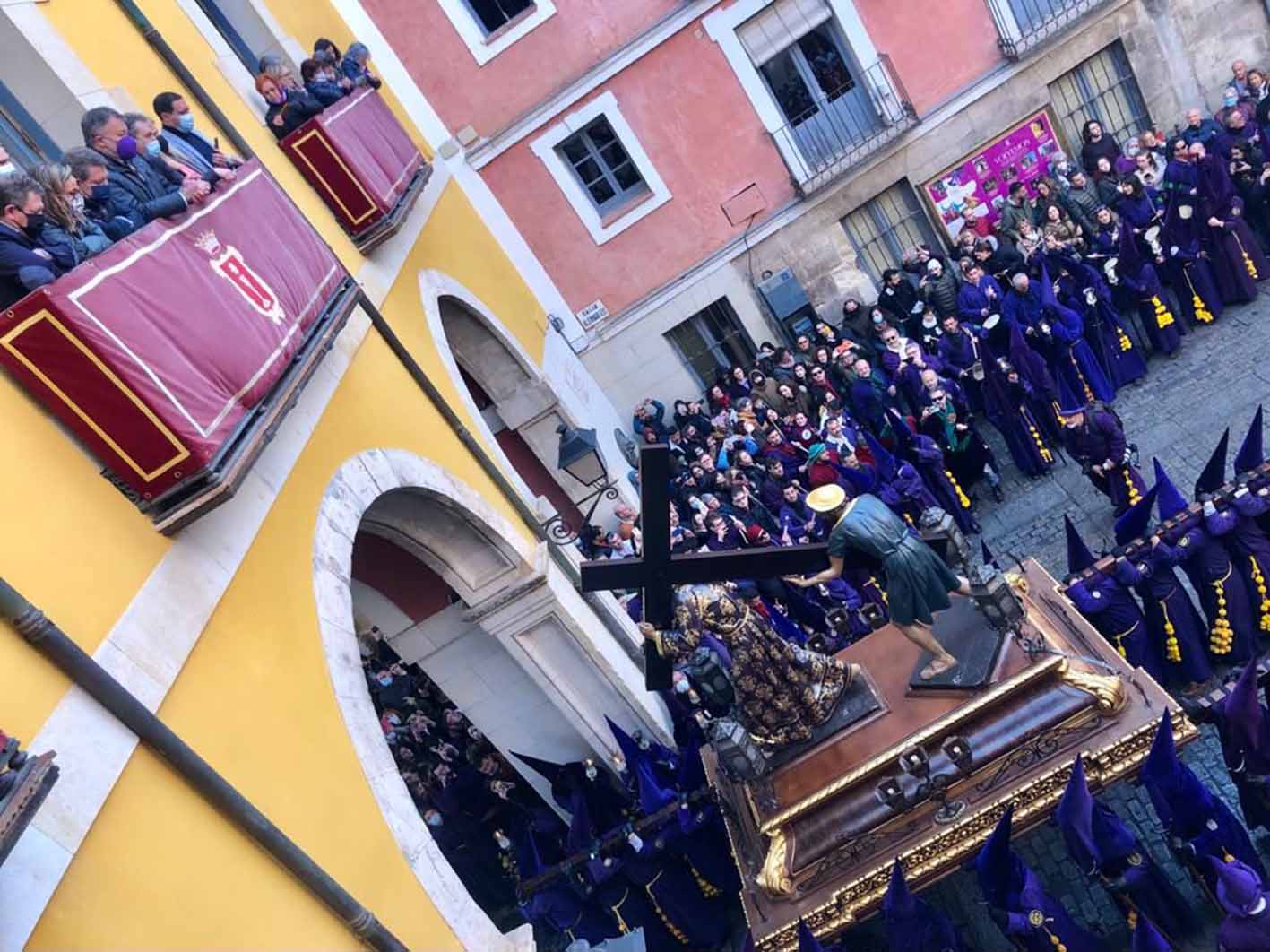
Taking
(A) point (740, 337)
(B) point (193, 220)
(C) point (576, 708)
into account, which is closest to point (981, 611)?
(C) point (576, 708)

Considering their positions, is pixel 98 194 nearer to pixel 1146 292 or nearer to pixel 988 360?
pixel 988 360

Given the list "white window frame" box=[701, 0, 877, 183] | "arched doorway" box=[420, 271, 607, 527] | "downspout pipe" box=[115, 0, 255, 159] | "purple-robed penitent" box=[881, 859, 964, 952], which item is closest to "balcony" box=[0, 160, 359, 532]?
"downspout pipe" box=[115, 0, 255, 159]

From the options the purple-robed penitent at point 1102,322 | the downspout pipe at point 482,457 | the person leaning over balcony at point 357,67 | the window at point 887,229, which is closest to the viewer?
the downspout pipe at point 482,457

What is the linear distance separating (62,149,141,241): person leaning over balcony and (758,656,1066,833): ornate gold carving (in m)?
6.15

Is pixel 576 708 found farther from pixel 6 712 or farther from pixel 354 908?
pixel 6 712

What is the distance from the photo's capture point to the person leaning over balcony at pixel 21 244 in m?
5.49

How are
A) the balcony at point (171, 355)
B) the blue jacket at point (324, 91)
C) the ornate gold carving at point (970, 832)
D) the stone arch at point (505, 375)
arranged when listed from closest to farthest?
the balcony at point (171, 355) < the ornate gold carving at point (970, 832) < the blue jacket at point (324, 91) < the stone arch at point (505, 375)

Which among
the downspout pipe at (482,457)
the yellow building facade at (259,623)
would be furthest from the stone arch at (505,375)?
the downspout pipe at (482,457)

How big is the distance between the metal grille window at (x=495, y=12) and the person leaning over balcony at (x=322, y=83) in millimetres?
6780

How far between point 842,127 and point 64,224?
14424mm

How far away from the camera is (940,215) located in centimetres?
1831

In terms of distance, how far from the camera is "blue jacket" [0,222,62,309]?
18.0 ft

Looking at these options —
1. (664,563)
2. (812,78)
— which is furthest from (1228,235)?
(664,563)

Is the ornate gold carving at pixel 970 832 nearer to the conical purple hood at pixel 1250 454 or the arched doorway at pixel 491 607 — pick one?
the conical purple hood at pixel 1250 454
